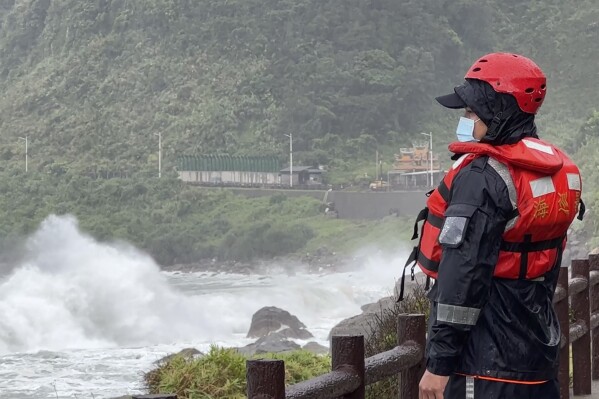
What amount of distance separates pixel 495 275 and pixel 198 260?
6975cm

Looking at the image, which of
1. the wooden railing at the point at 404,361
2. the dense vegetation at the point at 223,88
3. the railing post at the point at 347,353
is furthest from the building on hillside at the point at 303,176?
the railing post at the point at 347,353

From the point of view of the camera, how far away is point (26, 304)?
45812 millimetres

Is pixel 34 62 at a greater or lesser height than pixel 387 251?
greater

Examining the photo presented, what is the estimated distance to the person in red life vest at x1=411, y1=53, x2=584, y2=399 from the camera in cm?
268

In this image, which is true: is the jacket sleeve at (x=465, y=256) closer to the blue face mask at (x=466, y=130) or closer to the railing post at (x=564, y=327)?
the blue face mask at (x=466, y=130)

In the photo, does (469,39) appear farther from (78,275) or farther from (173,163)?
(78,275)

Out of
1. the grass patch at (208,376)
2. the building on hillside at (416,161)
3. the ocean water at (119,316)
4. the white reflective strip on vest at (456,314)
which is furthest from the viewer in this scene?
the building on hillside at (416,161)

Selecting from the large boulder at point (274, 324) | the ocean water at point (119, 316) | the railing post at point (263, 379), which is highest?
the railing post at point (263, 379)

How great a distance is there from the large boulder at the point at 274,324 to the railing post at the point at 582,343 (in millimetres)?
24145

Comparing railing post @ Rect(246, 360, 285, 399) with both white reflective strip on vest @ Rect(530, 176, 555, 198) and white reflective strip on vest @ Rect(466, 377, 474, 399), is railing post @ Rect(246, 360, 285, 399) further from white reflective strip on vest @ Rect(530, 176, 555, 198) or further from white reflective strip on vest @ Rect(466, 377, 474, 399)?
white reflective strip on vest @ Rect(530, 176, 555, 198)

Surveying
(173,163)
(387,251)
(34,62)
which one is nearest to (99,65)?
(34,62)

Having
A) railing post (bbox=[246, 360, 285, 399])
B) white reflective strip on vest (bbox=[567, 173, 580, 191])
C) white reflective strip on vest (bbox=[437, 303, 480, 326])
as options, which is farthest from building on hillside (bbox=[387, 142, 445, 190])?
railing post (bbox=[246, 360, 285, 399])

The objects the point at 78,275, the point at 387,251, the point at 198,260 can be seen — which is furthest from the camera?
the point at 198,260

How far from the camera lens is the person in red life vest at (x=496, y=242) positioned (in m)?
2.68
